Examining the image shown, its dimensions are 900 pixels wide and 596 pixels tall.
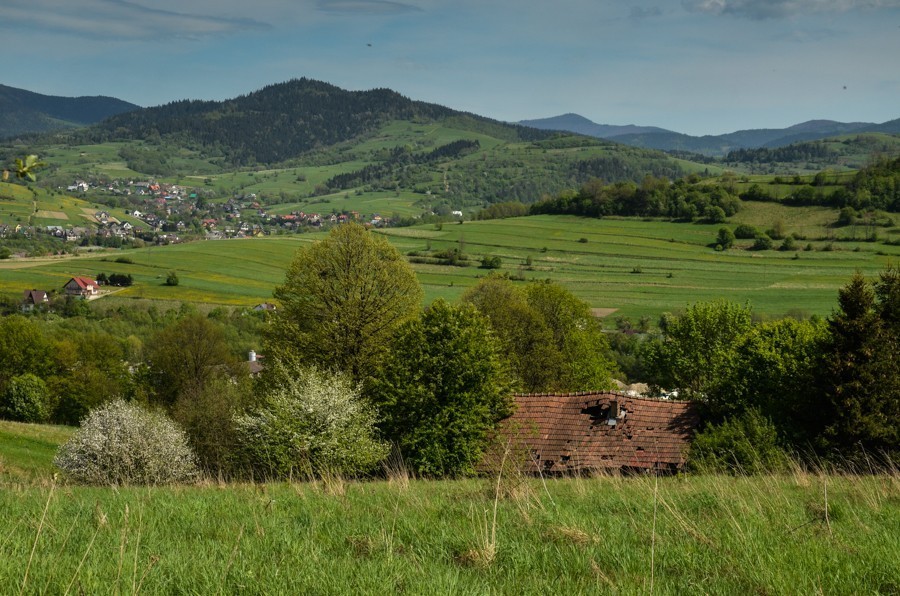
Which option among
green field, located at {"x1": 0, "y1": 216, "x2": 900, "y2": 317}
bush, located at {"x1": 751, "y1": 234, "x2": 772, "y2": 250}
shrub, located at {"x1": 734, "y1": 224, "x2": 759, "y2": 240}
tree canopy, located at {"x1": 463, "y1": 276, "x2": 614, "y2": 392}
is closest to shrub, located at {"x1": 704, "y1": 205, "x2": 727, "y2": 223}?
green field, located at {"x1": 0, "y1": 216, "x2": 900, "y2": 317}

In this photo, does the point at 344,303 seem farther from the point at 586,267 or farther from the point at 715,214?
the point at 715,214

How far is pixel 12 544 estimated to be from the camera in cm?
578

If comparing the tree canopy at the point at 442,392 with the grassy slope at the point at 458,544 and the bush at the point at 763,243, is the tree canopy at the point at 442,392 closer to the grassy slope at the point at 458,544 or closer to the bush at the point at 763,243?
the grassy slope at the point at 458,544

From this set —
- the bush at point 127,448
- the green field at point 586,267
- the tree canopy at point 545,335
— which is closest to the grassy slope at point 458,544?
the bush at point 127,448

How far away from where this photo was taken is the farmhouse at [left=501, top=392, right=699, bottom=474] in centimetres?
3030

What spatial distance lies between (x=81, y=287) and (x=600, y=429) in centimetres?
11408

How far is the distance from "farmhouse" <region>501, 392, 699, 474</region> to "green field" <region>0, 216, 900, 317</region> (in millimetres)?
64305

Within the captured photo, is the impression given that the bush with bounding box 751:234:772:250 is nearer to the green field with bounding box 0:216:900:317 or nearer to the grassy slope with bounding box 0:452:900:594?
the green field with bounding box 0:216:900:317

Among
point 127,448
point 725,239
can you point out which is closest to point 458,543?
point 127,448

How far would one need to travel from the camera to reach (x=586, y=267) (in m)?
132

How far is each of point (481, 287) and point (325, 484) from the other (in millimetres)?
42016

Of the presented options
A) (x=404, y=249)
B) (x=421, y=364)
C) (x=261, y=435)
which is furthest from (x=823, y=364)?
(x=404, y=249)

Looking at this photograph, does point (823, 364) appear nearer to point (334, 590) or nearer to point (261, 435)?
point (261, 435)

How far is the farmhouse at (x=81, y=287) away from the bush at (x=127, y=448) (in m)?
98.8
